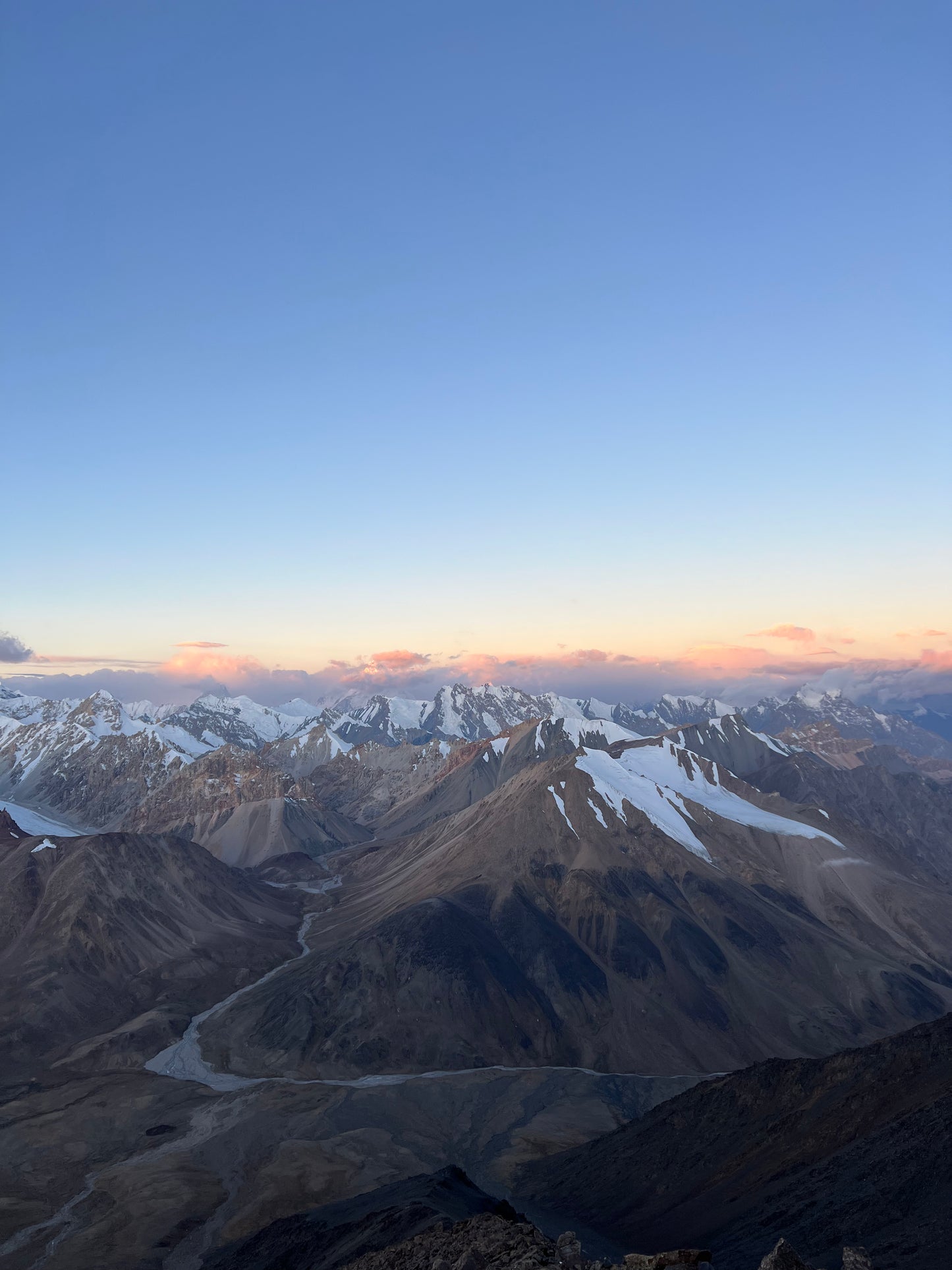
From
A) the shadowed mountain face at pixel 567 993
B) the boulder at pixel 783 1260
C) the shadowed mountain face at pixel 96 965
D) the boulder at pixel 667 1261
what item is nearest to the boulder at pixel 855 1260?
the boulder at pixel 783 1260

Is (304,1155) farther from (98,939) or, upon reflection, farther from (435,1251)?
(98,939)

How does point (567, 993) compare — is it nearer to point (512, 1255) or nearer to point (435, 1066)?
point (435, 1066)

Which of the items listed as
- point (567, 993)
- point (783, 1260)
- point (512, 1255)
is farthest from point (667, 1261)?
point (567, 993)

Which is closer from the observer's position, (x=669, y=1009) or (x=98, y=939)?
(x=669, y=1009)

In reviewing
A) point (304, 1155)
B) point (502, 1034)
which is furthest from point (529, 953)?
point (304, 1155)

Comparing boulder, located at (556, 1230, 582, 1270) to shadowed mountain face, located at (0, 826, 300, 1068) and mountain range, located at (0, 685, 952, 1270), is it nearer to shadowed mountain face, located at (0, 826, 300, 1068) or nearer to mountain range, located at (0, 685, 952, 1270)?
mountain range, located at (0, 685, 952, 1270)

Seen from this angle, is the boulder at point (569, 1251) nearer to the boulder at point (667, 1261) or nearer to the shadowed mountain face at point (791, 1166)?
the boulder at point (667, 1261)

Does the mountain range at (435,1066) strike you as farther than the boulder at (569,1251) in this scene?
Yes
